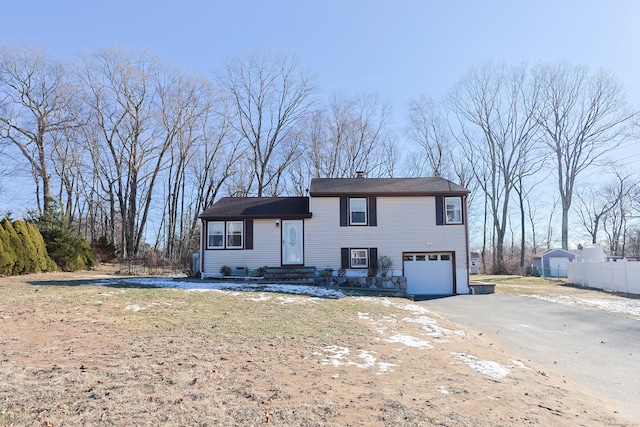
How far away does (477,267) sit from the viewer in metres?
36.4

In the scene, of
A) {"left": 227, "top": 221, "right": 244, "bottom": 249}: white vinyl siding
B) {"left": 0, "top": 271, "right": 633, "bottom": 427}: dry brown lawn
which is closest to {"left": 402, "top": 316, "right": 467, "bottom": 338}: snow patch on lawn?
{"left": 0, "top": 271, "right": 633, "bottom": 427}: dry brown lawn

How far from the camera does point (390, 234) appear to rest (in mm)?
18188

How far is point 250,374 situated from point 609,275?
70.6 feet

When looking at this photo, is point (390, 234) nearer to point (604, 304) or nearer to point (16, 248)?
point (604, 304)

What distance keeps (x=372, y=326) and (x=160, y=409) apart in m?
5.83

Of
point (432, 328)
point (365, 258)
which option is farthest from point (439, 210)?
point (432, 328)

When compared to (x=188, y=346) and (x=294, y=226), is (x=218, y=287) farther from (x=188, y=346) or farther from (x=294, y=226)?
(x=188, y=346)

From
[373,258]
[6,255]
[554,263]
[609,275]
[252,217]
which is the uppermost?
[252,217]

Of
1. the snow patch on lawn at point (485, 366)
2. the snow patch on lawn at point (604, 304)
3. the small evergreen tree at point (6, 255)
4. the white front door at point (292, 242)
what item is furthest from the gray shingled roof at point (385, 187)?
the snow patch on lawn at point (485, 366)

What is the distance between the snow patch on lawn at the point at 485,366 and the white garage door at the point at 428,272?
1179cm

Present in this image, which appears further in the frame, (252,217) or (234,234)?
(234,234)

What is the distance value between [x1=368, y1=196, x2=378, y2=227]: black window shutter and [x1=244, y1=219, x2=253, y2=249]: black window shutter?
559cm

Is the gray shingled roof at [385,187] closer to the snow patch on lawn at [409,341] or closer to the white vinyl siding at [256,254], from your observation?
the white vinyl siding at [256,254]

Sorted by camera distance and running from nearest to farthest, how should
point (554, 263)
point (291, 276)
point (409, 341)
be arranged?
point (409, 341) < point (291, 276) < point (554, 263)
